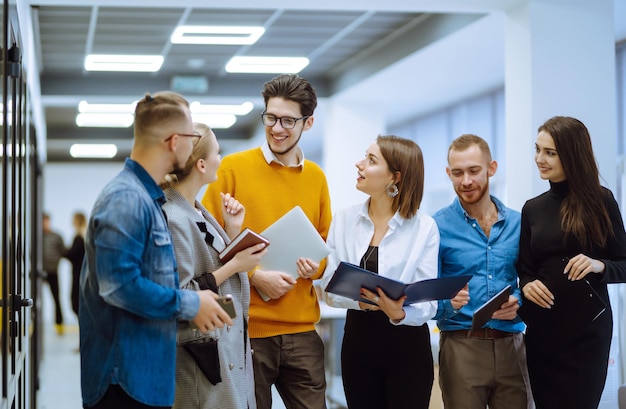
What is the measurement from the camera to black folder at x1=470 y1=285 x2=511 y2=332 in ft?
9.13

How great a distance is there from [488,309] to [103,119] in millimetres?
10080

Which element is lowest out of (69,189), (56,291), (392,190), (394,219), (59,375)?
(59,375)

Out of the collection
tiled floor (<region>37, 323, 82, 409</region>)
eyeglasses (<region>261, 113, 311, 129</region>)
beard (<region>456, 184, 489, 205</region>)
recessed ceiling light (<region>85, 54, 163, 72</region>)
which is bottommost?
tiled floor (<region>37, 323, 82, 409</region>)

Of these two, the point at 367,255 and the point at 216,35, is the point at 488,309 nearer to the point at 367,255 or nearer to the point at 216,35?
the point at 367,255

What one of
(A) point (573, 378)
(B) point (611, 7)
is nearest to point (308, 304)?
(A) point (573, 378)

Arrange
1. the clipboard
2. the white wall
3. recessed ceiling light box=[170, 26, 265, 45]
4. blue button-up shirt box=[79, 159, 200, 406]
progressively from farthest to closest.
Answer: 1. the white wall
2. recessed ceiling light box=[170, 26, 265, 45]
3. the clipboard
4. blue button-up shirt box=[79, 159, 200, 406]

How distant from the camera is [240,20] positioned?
278 inches

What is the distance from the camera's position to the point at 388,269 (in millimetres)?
2975

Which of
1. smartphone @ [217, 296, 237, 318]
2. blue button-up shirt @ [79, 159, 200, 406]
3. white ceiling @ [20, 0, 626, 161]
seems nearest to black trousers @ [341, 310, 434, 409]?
smartphone @ [217, 296, 237, 318]

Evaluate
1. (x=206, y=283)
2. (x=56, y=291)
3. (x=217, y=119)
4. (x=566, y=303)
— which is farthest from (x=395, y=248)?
(x=56, y=291)

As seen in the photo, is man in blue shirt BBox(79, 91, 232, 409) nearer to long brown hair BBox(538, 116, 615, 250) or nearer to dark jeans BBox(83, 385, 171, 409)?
dark jeans BBox(83, 385, 171, 409)

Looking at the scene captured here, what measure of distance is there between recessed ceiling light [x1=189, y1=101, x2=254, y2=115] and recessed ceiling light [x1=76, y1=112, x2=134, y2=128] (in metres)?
1.24

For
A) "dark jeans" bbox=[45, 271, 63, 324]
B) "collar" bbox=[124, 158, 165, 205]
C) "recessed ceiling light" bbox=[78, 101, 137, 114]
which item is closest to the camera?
"collar" bbox=[124, 158, 165, 205]

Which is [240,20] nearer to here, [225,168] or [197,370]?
[225,168]
